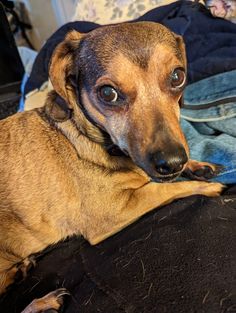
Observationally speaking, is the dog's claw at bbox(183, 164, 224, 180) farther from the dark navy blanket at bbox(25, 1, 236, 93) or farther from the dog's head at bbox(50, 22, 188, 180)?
the dark navy blanket at bbox(25, 1, 236, 93)

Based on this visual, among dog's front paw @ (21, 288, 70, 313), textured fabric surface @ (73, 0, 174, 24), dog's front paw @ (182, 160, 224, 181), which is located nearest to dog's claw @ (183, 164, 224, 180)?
dog's front paw @ (182, 160, 224, 181)

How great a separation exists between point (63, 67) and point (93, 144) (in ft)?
1.26

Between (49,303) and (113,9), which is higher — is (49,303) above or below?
below

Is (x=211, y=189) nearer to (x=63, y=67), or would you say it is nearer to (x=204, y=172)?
(x=204, y=172)

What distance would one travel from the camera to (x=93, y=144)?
1.73m

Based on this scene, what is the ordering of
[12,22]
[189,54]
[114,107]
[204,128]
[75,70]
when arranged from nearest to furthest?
[114,107] → [75,70] → [204,128] → [189,54] → [12,22]

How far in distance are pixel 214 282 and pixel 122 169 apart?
2.26 ft

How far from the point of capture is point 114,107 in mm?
1503

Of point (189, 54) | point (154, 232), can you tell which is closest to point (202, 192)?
point (154, 232)

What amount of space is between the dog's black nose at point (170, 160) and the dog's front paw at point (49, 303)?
66cm

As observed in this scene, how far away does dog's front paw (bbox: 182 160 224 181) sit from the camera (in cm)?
183

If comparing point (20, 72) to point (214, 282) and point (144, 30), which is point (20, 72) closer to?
point (144, 30)

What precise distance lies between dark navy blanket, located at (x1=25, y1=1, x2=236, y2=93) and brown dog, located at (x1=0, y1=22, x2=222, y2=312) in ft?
2.30

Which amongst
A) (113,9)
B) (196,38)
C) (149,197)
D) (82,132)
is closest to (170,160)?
(149,197)
